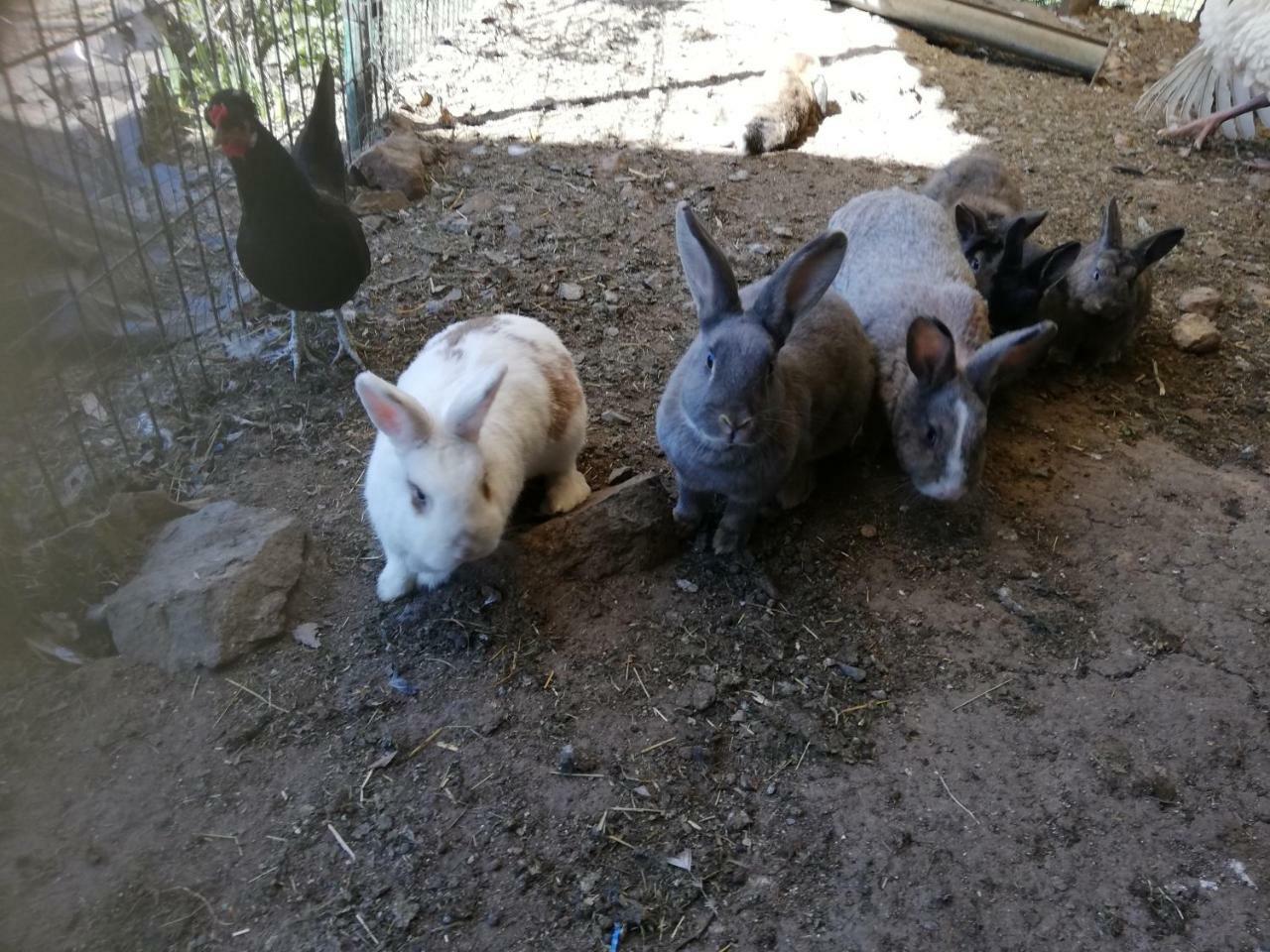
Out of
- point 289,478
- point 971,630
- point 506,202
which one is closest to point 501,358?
point 289,478

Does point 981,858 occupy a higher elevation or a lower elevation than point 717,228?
lower

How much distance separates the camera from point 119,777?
2551 millimetres

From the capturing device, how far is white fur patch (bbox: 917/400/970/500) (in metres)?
3.30

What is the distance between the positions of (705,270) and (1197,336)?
321 centimetres

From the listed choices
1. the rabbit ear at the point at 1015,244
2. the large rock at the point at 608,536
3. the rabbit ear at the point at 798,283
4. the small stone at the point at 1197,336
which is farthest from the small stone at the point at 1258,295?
the large rock at the point at 608,536

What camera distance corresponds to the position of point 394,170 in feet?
17.7

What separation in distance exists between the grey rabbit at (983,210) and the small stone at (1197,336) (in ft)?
3.21

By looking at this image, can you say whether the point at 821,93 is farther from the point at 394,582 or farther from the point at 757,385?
the point at 394,582

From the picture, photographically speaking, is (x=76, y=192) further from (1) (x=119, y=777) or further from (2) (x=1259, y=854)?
(2) (x=1259, y=854)

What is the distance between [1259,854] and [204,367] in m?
4.19

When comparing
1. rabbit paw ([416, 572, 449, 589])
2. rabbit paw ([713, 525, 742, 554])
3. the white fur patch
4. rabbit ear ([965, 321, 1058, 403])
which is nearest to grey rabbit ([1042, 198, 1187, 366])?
rabbit ear ([965, 321, 1058, 403])

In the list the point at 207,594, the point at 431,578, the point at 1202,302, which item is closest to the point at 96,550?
the point at 207,594

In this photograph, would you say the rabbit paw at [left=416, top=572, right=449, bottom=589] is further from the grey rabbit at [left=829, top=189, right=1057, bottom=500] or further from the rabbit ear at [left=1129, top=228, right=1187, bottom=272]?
the rabbit ear at [left=1129, top=228, right=1187, bottom=272]

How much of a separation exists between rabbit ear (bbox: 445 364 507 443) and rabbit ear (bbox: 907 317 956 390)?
1.57 meters
